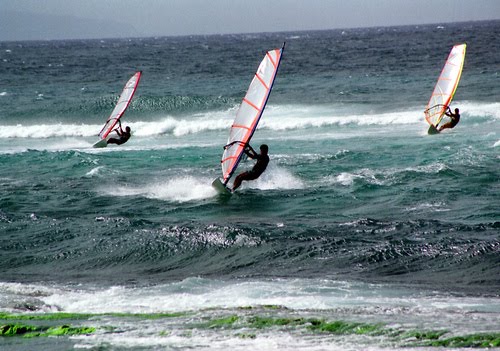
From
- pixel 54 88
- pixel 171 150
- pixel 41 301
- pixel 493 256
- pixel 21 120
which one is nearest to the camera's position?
pixel 41 301

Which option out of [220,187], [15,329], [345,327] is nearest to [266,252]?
[220,187]

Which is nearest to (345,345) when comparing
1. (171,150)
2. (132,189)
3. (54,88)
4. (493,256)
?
(493,256)

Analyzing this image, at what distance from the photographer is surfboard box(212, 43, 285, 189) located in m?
16.1

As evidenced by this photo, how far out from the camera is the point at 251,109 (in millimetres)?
16438

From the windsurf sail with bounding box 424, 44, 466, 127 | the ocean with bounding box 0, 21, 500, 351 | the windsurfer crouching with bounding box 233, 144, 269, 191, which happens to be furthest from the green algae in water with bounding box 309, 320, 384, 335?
the windsurf sail with bounding box 424, 44, 466, 127

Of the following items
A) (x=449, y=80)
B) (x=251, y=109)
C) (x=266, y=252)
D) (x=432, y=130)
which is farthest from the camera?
(x=432, y=130)

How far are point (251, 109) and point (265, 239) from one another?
358 centimetres

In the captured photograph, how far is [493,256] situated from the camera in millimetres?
12359

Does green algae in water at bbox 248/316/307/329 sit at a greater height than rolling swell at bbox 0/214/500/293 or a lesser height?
lesser

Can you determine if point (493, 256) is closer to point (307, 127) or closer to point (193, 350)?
point (193, 350)

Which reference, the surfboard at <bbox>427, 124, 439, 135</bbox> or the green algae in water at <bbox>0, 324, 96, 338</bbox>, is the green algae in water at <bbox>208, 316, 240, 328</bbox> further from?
the surfboard at <bbox>427, 124, 439, 135</bbox>

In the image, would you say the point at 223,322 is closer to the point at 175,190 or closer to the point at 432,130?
the point at 175,190

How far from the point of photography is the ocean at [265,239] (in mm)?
8594

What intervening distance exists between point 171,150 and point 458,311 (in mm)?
18567
